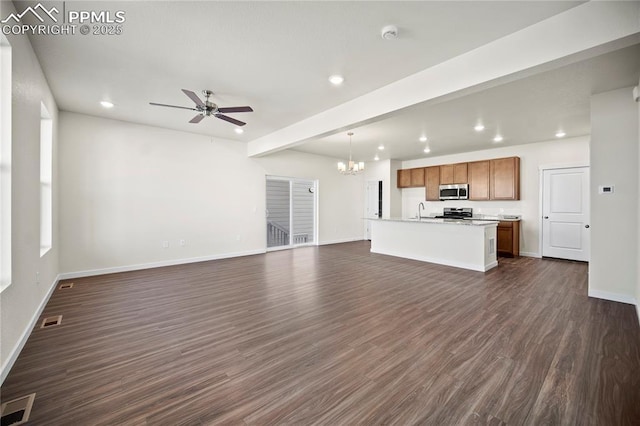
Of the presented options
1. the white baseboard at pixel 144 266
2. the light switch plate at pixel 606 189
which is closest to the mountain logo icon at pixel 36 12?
the white baseboard at pixel 144 266

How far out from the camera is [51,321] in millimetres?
3111

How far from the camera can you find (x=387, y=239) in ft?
23.2

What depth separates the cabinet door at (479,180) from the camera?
24.1ft

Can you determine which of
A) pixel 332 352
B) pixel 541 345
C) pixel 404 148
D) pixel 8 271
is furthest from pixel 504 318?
pixel 404 148

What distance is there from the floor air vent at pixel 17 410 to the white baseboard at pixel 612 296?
240 inches

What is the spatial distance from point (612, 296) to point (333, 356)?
4091mm

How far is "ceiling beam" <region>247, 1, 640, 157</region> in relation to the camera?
82.9 inches

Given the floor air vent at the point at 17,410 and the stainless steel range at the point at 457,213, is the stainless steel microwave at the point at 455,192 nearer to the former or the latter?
the stainless steel range at the point at 457,213

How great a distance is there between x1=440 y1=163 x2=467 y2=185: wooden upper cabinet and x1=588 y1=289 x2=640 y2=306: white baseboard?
174 inches

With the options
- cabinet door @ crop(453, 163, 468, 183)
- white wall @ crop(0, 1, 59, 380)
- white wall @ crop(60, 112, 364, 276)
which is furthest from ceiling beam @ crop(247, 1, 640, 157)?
cabinet door @ crop(453, 163, 468, 183)

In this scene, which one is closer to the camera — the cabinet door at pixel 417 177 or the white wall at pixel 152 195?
the white wall at pixel 152 195

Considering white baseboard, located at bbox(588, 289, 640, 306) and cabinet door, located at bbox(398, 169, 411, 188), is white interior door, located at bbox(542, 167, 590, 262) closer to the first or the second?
white baseboard, located at bbox(588, 289, 640, 306)

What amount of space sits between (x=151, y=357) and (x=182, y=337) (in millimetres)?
363

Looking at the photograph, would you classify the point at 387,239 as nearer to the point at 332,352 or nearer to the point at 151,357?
the point at 332,352
